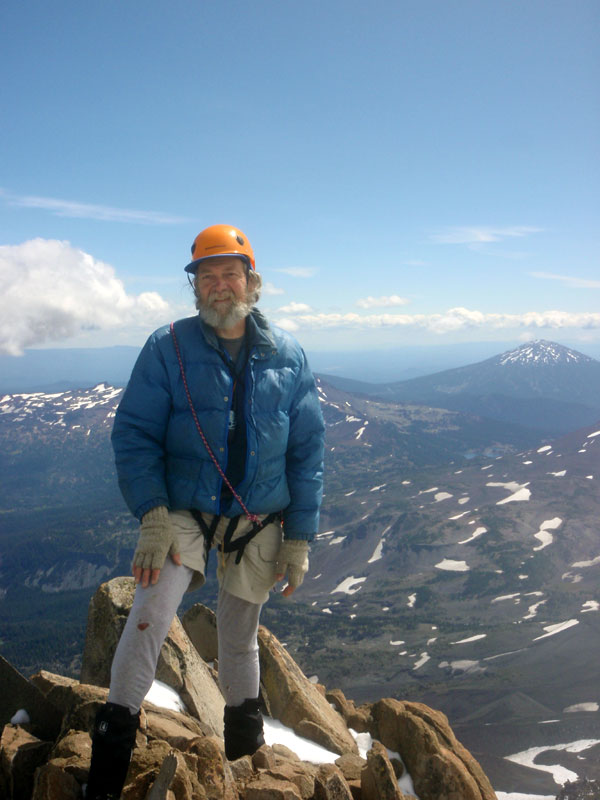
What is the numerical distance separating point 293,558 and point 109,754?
2.94m

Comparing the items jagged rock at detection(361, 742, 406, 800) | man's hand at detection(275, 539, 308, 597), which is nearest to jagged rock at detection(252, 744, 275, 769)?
jagged rock at detection(361, 742, 406, 800)

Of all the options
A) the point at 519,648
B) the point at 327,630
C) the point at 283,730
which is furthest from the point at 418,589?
the point at 283,730

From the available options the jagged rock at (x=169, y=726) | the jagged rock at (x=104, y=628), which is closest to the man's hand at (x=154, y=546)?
the jagged rock at (x=169, y=726)

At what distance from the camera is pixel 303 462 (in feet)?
23.7

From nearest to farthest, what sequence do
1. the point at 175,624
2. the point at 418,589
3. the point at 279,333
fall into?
the point at 279,333 < the point at 175,624 < the point at 418,589

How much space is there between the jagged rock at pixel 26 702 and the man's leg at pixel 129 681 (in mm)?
3091

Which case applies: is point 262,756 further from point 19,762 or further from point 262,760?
point 19,762

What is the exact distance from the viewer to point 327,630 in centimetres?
15188

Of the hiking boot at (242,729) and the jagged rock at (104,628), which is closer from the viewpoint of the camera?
the hiking boot at (242,729)

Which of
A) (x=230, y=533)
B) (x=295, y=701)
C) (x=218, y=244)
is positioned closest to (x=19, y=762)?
(x=230, y=533)

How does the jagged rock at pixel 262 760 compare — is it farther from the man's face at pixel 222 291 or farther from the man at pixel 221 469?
the man's face at pixel 222 291

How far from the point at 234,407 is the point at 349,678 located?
130920 mm

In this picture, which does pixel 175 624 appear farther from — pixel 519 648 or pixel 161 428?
pixel 519 648

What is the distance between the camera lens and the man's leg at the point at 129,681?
5.30 m
